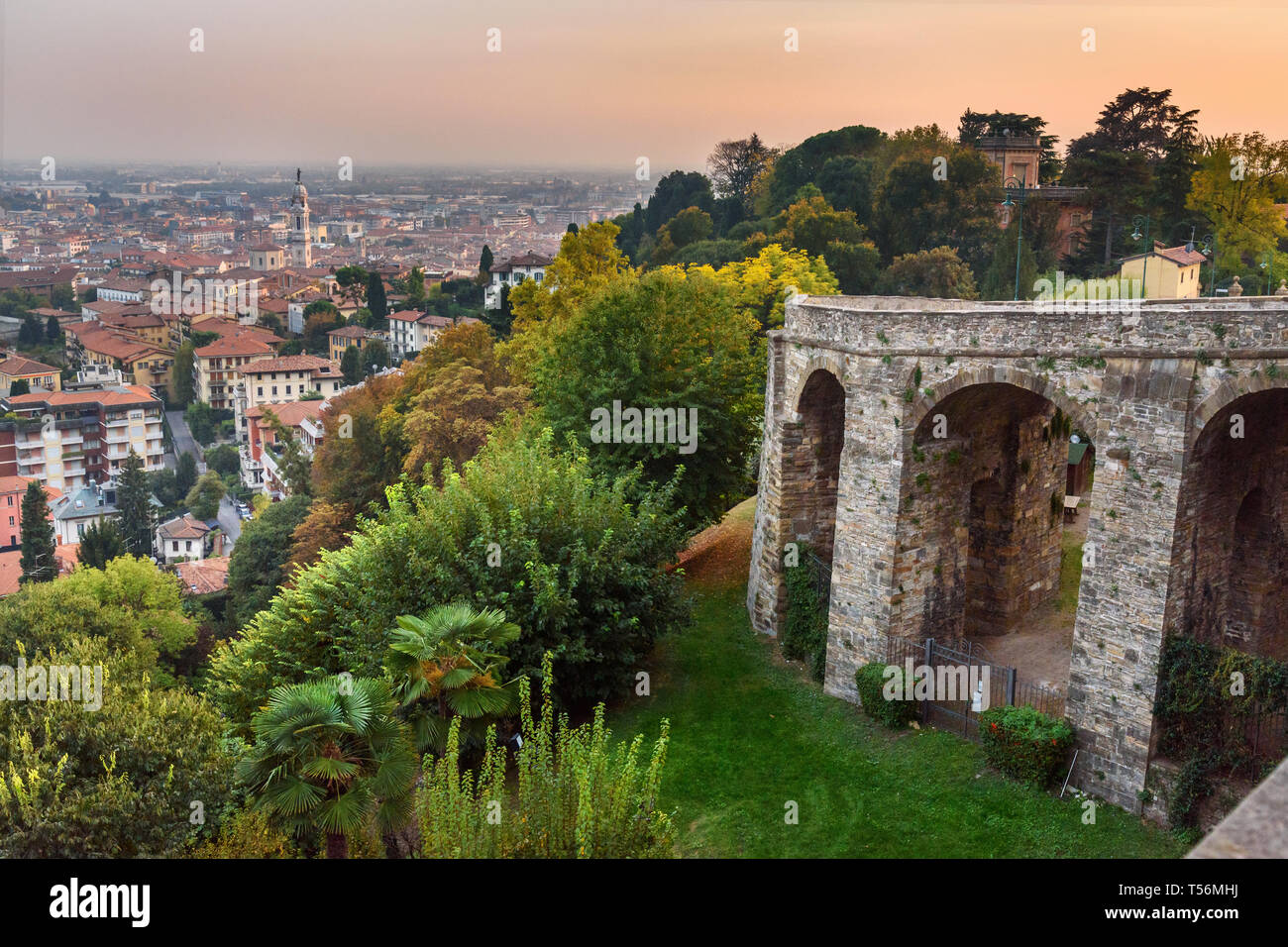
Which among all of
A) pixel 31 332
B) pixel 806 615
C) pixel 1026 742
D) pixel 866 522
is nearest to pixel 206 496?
pixel 31 332

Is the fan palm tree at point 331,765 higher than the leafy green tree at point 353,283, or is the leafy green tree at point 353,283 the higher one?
the leafy green tree at point 353,283

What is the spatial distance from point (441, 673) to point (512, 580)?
16.4 ft

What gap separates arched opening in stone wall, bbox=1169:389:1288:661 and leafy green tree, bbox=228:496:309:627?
48.9 m

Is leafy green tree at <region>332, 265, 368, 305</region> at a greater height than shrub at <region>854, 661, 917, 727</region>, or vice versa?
leafy green tree at <region>332, 265, 368, 305</region>

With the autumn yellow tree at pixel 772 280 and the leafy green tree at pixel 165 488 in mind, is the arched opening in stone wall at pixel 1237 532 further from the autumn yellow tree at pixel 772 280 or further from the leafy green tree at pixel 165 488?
the leafy green tree at pixel 165 488

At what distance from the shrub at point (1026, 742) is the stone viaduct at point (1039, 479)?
46 centimetres

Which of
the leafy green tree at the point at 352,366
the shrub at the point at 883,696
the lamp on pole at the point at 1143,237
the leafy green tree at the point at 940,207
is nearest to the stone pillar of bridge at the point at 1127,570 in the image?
the shrub at the point at 883,696

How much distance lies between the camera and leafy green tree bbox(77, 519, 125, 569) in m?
73.7

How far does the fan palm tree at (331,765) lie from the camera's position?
13602mm

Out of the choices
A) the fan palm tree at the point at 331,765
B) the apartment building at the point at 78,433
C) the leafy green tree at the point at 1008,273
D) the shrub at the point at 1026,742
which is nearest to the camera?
the fan palm tree at the point at 331,765

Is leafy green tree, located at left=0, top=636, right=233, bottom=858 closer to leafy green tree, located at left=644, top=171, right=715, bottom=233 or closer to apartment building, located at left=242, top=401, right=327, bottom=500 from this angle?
leafy green tree, located at left=644, top=171, right=715, bottom=233

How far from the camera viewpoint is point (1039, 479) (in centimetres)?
2402

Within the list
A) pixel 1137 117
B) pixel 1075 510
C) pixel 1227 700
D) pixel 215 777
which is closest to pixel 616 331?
pixel 1075 510

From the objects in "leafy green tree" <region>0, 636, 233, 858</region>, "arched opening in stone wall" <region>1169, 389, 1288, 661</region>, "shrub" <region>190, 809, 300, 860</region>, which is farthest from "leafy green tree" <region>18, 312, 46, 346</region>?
"arched opening in stone wall" <region>1169, 389, 1288, 661</region>
